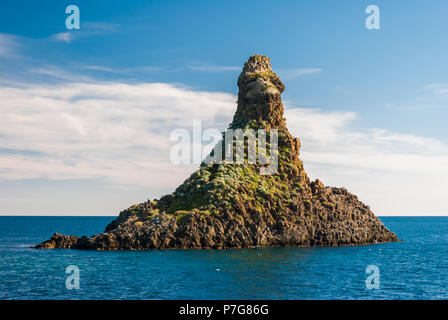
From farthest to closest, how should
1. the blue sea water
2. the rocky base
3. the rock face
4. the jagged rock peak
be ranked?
the jagged rock peak, the rock face, the rocky base, the blue sea water

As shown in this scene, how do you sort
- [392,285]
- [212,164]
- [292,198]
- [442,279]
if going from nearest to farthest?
1. [392,285]
2. [442,279]
3. [292,198]
4. [212,164]

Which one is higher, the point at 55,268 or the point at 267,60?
the point at 267,60

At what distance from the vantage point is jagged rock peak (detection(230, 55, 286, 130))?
118 metres

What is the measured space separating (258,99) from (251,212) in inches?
1574

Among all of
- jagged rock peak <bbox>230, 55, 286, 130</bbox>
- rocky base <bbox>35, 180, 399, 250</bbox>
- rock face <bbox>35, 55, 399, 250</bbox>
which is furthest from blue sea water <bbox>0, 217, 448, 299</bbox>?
jagged rock peak <bbox>230, 55, 286, 130</bbox>

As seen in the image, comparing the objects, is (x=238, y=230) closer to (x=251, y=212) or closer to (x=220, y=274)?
(x=251, y=212)

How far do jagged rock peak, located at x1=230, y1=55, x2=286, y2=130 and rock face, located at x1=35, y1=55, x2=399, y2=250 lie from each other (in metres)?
0.29

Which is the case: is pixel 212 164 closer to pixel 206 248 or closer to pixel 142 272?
pixel 206 248

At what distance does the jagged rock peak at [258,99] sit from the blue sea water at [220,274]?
44.5 m

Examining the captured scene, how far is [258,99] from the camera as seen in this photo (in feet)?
390

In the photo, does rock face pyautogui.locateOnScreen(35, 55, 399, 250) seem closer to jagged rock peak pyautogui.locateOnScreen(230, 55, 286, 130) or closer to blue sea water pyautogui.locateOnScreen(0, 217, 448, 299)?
jagged rock peak pyautogui.locateOnScreen(230, 55, 286, 130)
